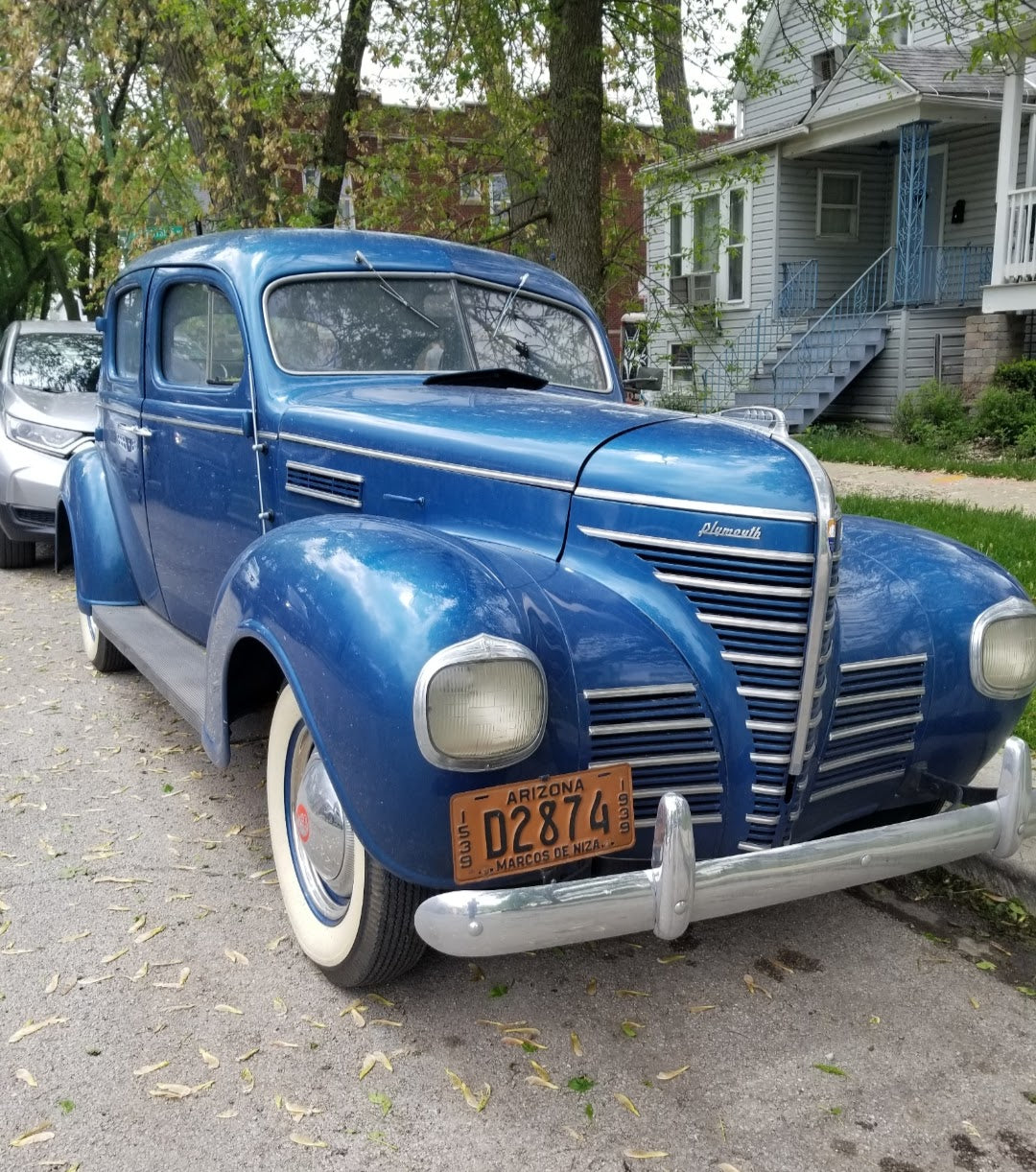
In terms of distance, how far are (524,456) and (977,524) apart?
5.99 meters

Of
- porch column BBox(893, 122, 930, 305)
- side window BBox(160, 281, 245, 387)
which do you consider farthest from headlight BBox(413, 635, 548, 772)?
porch column BBox(893, 122, 930, 305)

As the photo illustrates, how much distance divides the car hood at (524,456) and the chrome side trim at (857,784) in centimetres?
74

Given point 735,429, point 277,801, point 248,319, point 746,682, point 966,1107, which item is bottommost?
point 966,1107

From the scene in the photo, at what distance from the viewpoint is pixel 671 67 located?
39.6 ft

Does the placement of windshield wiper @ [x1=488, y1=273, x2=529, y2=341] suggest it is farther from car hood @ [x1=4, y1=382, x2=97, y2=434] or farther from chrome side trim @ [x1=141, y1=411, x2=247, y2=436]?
car hood @ [x1=4, y1=382, x2=97, y2=434]

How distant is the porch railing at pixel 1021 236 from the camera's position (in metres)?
13.5

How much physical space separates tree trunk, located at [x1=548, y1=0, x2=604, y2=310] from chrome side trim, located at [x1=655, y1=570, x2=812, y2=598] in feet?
19.9

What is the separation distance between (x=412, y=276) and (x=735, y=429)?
1.69m

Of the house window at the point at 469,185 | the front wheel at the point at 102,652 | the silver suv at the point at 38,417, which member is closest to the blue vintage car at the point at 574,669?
the front wheel at the point at 102,652

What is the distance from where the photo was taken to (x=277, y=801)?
3.19 metres

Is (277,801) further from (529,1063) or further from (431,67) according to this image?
(431,67)

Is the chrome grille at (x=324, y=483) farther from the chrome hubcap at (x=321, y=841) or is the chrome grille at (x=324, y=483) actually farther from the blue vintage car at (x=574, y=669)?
the chrome hubcap at (x=321, y=841)

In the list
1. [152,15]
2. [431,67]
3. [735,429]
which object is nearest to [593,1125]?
[735,429]

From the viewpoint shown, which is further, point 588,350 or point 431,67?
point 431,67
